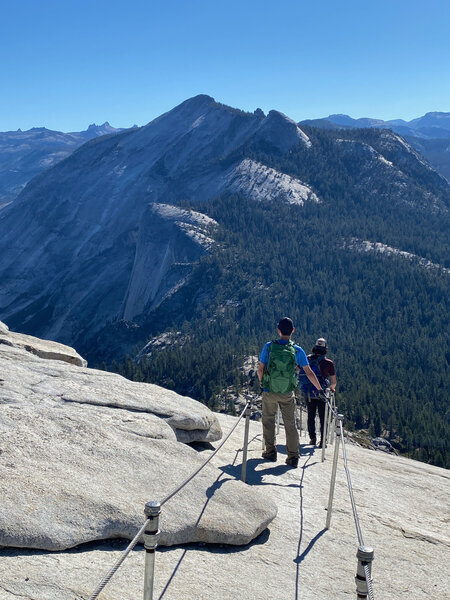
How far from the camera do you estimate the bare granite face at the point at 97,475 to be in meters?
7.52

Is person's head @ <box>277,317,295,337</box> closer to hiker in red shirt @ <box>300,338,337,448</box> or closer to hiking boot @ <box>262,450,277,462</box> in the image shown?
hiking boot @ <box>262,450,277,462</box>

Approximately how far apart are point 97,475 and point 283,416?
462cm

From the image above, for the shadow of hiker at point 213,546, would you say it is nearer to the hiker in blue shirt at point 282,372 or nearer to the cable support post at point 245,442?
the cable support post at point 245,442

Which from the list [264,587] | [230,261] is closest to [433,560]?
[264,587]

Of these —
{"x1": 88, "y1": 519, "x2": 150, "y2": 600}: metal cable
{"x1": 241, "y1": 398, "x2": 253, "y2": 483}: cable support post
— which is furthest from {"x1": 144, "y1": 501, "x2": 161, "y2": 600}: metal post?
{"x1": 241, "y1": 398, "x2": 253, "y2": 483}: cable support post

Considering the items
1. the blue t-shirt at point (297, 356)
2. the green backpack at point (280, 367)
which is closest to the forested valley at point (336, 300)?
the blue t-shirt at point (297, 356)

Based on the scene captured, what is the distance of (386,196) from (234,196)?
3956 centimetres

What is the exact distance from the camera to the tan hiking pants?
11672mm

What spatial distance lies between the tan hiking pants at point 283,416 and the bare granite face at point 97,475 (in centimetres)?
170

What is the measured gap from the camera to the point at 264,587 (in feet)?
24.7

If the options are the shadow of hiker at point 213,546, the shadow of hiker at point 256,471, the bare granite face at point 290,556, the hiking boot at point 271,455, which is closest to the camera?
the bare granite face at point 290,556

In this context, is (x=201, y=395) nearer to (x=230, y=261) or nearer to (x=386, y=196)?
(x=230, y=261)

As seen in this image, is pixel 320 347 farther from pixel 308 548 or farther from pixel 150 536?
pixel 150 536

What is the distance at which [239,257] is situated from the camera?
10588cm
